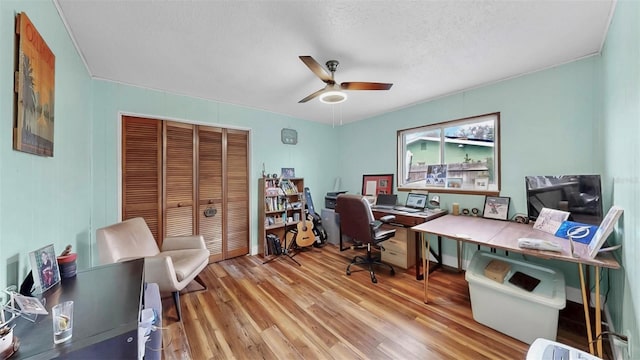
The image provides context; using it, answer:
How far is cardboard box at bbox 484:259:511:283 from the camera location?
1813 millimetres

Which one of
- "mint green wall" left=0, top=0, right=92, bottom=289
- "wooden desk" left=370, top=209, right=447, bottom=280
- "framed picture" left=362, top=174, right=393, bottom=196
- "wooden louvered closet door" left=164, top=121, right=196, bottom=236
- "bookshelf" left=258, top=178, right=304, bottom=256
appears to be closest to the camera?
"mint green wall" left=0, top=0, right=92, bottom=289

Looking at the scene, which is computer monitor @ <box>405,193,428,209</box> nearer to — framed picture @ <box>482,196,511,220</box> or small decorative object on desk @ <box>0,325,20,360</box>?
framed picture @ <box>482,196,511,220</box>

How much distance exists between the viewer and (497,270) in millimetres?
1872

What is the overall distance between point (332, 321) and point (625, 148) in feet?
7.58

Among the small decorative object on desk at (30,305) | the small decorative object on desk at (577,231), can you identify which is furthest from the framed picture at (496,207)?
the small decorative object on desk at (30,305)

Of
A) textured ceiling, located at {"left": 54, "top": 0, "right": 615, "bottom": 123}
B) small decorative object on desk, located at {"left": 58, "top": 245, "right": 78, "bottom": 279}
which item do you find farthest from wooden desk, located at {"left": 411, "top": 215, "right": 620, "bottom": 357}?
small decorative object on desk, located at {"left": 58, "top": 245, "right": 78, "bottom": 279}

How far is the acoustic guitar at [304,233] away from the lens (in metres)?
3.63

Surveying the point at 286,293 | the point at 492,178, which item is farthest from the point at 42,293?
the point at 492,178

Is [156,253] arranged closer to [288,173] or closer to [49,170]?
[49,170]

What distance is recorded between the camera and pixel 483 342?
167 centimetres

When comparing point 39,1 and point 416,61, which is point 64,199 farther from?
point 416,61

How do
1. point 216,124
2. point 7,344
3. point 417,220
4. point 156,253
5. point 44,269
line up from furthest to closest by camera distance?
point 216,124 → point 417,220 → point 156,253 → point 44,269 → point 7,344

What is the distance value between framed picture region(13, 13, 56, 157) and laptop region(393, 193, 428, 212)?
3416 millimetres

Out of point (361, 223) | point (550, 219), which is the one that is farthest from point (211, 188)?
point (550, 219)
